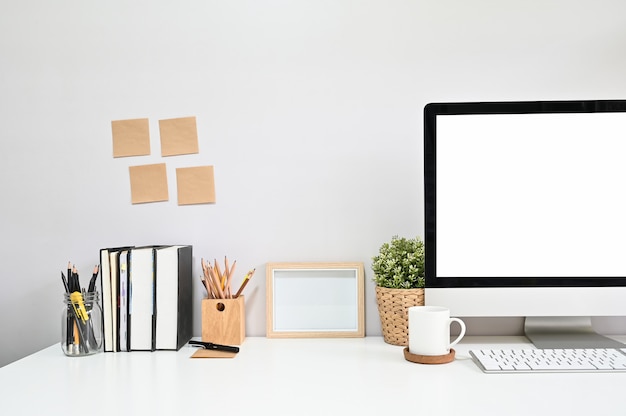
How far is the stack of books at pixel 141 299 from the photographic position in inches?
50.7

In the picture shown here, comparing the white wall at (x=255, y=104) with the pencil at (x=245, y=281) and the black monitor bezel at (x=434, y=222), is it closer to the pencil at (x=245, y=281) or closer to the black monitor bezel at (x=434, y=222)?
the pencil at (x=245, y=281)

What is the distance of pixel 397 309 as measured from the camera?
4.31 ft

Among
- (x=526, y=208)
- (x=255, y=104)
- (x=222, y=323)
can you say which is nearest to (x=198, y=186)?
(x=255, y=104)

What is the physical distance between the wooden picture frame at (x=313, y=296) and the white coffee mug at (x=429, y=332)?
0.27 meters

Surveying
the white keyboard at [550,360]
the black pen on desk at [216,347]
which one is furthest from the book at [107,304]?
the white keyboard at [550,360]

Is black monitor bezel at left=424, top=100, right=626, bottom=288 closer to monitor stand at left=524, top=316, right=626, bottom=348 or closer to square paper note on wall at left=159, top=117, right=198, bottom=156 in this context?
monitor stand at left=524, top=316, right=626, bottom=348

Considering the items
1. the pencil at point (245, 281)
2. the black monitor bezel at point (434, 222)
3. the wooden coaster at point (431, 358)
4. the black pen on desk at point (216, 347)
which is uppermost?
the black monitor bezel at point (434, 222)

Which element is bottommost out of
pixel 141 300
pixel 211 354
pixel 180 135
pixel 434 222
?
pixel 211 354

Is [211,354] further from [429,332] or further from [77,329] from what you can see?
[429,332]

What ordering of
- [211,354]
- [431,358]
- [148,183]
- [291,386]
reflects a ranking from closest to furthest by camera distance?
[291,386], [431,358], [211,354], [148,183]

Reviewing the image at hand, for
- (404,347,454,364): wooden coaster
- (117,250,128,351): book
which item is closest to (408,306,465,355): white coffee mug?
(404,347,454,364): wooden coaster

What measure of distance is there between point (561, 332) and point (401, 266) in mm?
379

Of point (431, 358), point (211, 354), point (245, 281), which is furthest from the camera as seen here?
point (245, 281)

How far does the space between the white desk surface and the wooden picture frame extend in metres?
0.16
